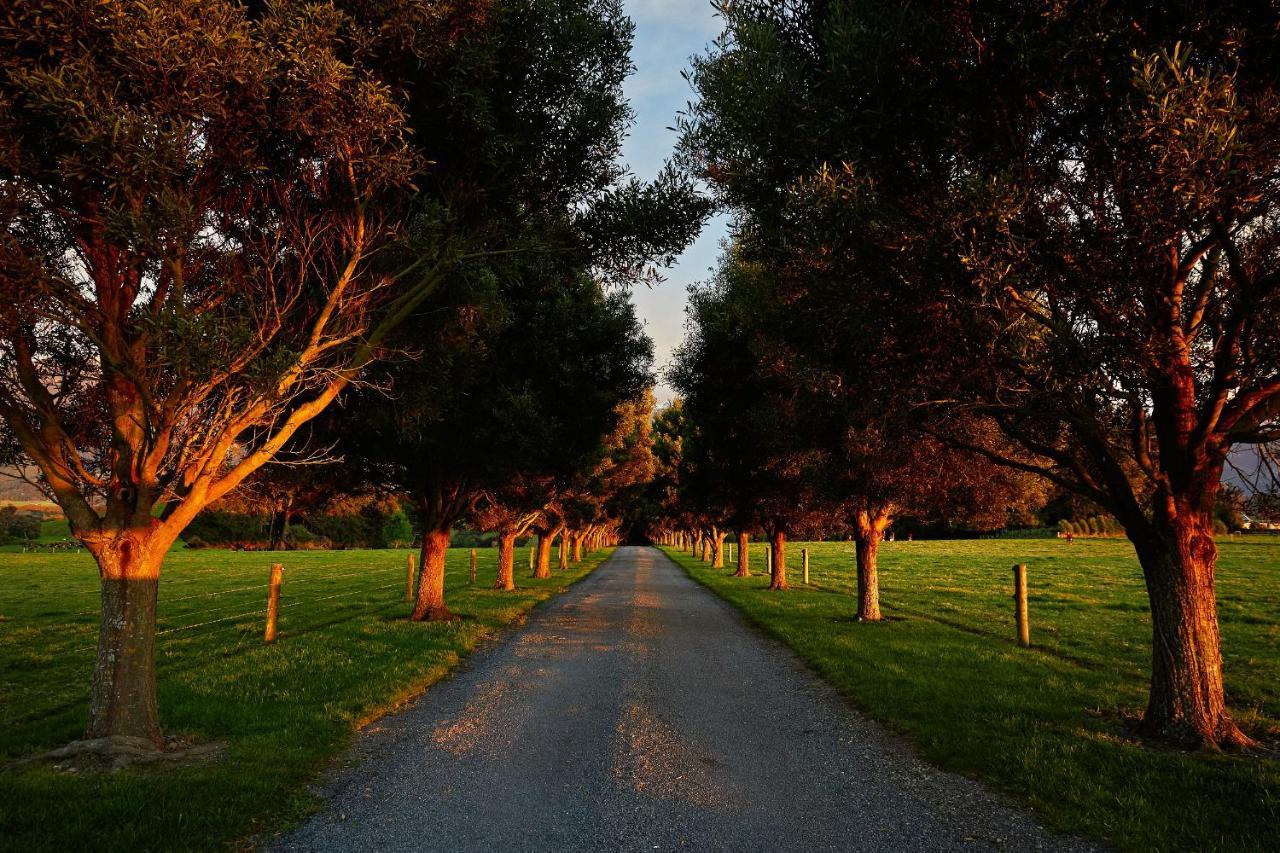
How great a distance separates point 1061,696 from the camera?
10.0m

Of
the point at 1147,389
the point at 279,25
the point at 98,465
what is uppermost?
the point at 279,25

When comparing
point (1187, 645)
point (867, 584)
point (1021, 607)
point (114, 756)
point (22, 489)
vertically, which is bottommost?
point (114, 756)

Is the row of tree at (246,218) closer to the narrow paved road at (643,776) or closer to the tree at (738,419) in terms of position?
the narrow paved road at (643,776)

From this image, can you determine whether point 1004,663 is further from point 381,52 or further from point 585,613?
point 381,52

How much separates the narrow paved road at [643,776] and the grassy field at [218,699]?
2.30 ft

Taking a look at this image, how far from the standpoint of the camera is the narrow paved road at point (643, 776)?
17.5 feet

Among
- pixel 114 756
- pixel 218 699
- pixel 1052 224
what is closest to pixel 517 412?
pixel 218 699

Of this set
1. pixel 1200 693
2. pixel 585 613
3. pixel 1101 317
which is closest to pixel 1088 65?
pixel 1101 317

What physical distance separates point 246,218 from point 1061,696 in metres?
13.7

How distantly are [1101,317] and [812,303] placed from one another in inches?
134

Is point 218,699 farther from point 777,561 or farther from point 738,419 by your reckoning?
point 777,561

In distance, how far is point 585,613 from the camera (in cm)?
2130

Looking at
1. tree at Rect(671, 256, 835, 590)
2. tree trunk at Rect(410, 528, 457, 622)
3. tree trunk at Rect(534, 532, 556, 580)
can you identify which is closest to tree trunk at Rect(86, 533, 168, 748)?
tree trunk at Rect(410, 528, 457, 622)

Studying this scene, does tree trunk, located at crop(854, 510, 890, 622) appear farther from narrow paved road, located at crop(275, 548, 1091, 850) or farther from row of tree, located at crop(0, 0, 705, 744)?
row of tree, located at crop(0, 0, 705, 744)
